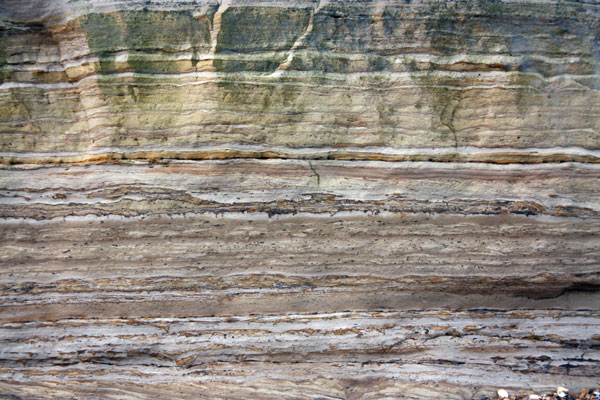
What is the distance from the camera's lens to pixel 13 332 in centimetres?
311

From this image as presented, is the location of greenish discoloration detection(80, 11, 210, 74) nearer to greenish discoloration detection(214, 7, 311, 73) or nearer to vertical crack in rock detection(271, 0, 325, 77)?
greenish discoloration detection(214, 7, 311, 73)

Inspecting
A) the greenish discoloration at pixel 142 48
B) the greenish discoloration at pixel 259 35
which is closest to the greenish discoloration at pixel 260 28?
the greenish discoloration at pixel 259 35

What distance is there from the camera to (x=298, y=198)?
9.91 ft

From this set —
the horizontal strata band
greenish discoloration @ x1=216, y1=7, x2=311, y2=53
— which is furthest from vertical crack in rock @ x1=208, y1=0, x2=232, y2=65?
the horizontal strata band

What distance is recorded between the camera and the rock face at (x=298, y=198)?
285 centimetres

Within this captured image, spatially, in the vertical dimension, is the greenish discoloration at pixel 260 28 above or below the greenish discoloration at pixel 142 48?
above

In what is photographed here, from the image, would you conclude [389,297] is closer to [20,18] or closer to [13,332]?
[13,332]

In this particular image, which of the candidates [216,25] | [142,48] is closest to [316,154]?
[216,25]

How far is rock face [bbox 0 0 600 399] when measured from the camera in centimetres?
285

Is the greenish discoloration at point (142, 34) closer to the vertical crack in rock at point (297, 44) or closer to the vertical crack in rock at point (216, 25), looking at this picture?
the vertical crack in rock at point (216, 25)

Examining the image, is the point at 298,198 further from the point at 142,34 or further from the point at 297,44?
the point at 142,34

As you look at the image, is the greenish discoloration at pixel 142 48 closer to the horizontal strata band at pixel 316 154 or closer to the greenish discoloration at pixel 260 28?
the greenish discoloration at pixel 260 28

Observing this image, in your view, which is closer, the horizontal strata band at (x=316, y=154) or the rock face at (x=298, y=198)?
the rock face at (x=298, y=198)

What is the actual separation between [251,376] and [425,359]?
1.33 metres
